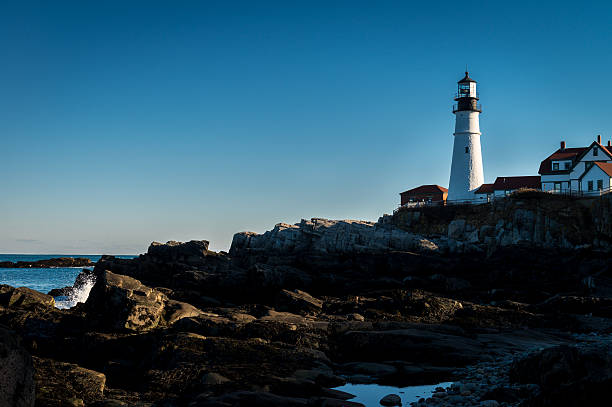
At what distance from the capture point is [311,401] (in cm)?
1022

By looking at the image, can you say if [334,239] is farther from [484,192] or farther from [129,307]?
[484,192]

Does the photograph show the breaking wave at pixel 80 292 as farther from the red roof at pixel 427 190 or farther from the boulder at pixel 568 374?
the red roof at pixel 427 190

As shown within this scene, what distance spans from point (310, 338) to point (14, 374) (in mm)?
10232

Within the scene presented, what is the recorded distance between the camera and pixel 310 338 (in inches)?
625

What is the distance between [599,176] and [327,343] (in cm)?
4766

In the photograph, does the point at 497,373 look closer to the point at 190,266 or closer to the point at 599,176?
the point at 190,266

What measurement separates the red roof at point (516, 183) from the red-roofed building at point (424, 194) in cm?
1105

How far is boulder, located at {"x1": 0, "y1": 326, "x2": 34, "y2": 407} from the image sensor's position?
6.44 metres

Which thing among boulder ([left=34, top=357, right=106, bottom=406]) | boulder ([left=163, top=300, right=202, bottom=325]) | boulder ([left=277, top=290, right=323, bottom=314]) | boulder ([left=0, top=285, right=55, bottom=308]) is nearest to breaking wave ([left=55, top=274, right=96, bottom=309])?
boulder ([left=0, top=285, right=55, bottom=308])

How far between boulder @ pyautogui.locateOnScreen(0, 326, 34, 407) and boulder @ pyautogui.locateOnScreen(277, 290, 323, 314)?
16017 millimetres

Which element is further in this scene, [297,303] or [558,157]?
[558,157]

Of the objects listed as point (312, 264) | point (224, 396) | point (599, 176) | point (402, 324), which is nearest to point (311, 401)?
point (224, 396)

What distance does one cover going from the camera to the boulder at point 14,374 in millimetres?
6441

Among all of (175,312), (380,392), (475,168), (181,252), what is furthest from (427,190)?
(380,392)
